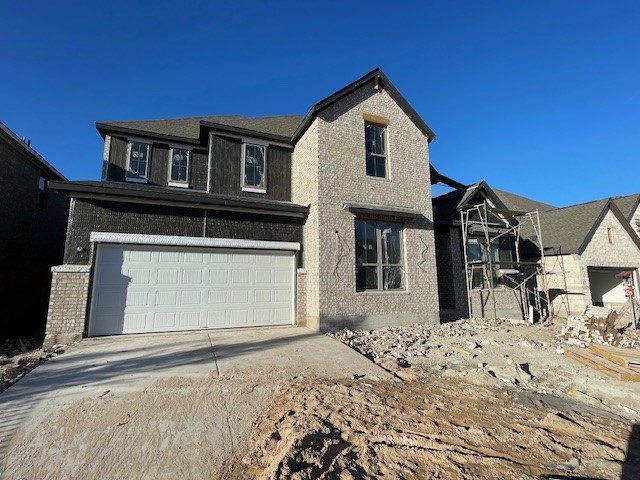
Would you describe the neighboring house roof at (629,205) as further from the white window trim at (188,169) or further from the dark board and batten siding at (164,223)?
the white window trim at (188,169)

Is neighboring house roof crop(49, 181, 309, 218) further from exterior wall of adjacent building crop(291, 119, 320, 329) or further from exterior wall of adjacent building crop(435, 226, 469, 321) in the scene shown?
exterior wall of adjacent building crop(435, 226, 469, 321)

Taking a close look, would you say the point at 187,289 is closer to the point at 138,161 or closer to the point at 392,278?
the point at 138,161

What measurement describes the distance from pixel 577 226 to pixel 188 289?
1911 cm

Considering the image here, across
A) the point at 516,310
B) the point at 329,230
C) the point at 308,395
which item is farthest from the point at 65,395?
the point at 516,310

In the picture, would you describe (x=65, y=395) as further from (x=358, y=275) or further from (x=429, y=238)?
(x=429, y=238)

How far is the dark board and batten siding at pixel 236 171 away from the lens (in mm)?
10867

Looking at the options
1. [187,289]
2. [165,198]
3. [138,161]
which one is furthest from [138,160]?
[187,289]

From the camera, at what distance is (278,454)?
9.34 ft

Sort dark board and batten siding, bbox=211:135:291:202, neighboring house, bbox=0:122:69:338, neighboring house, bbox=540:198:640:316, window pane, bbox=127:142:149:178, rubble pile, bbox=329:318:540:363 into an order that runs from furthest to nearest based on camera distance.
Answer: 1. neighboring house, bbox=540:198:640:316
2. window pane, bbox=127:142:149:178
3. dark board and batten siding, bbox=211:135:291:202
4. neighboring house, bbox=0:122:69:338
5. rubble pile, bbox=329:318:540:363

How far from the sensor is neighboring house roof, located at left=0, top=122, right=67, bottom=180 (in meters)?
10.8

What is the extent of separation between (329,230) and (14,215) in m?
11.6

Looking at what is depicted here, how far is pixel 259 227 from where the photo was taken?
9.85 metres

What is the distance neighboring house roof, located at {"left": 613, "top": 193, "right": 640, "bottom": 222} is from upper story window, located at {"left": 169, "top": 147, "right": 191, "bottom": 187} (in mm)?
24408

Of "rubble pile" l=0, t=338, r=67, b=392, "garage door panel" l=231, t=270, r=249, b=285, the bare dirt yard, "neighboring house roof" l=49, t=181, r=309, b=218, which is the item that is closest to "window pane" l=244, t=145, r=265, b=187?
"neighboring house roof" l=49, t=181, r=309, b=218
